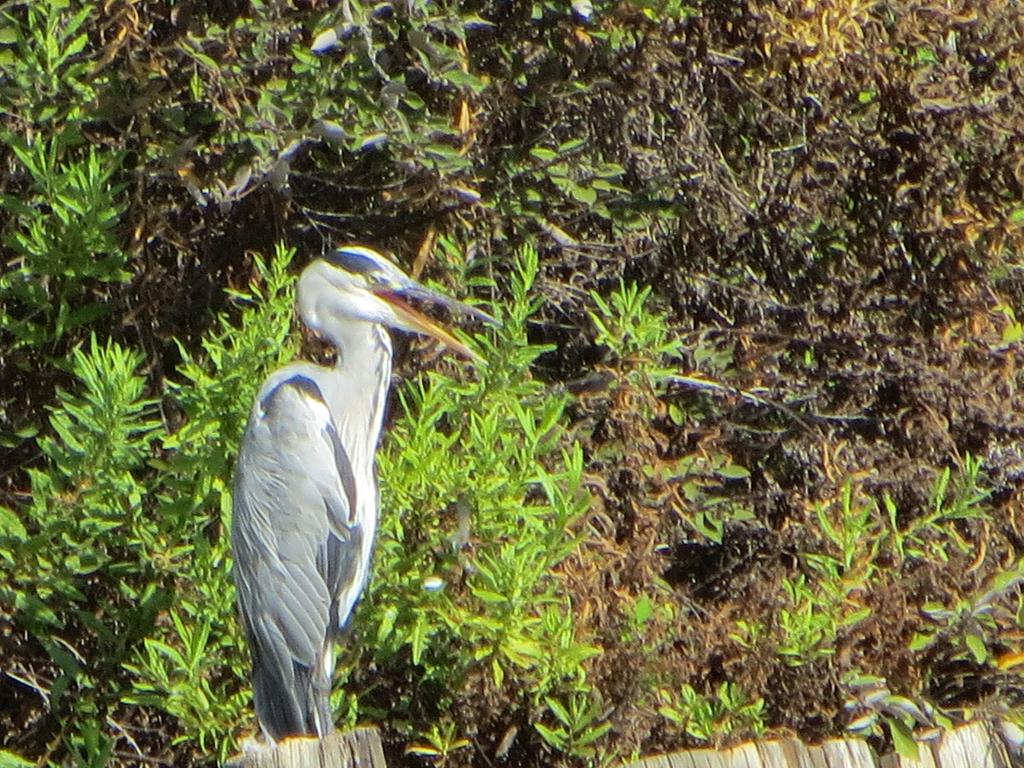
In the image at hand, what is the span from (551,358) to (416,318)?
80 centimetres

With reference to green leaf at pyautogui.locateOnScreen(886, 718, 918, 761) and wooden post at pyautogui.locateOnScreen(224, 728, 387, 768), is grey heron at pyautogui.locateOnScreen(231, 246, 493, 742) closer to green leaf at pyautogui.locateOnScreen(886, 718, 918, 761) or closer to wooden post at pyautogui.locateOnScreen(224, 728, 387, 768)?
wooden post at pyautogui.locateOnScreen(224, 728, 387, 768)

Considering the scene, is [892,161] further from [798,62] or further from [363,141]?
[363,141]

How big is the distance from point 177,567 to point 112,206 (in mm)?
936

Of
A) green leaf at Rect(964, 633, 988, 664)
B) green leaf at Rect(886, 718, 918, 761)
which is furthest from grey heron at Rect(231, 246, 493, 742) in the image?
green leaf at Rect(964, 633, 988, 664)

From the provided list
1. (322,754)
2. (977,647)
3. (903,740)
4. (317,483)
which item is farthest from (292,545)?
(977,647)

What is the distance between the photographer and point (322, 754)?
7.84 ft

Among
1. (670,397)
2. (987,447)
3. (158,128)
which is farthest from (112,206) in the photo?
(987,447)

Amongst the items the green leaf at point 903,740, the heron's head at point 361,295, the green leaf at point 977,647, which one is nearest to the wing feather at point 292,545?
the heron's head at point 361,295

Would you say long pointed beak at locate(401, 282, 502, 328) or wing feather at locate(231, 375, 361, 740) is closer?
wing feather at locate(231, 375, 361, 740)

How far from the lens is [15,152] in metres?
3.82

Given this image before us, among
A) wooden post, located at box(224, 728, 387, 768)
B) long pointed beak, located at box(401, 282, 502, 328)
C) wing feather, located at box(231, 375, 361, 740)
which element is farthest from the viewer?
long pointed beak, located at box(401, 282, 502, 328)

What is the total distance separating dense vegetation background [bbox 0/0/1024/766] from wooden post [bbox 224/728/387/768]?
899 millimetres

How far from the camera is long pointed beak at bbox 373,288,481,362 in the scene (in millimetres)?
3582

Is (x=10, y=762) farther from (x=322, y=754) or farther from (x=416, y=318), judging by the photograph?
(x=322, y=754)
